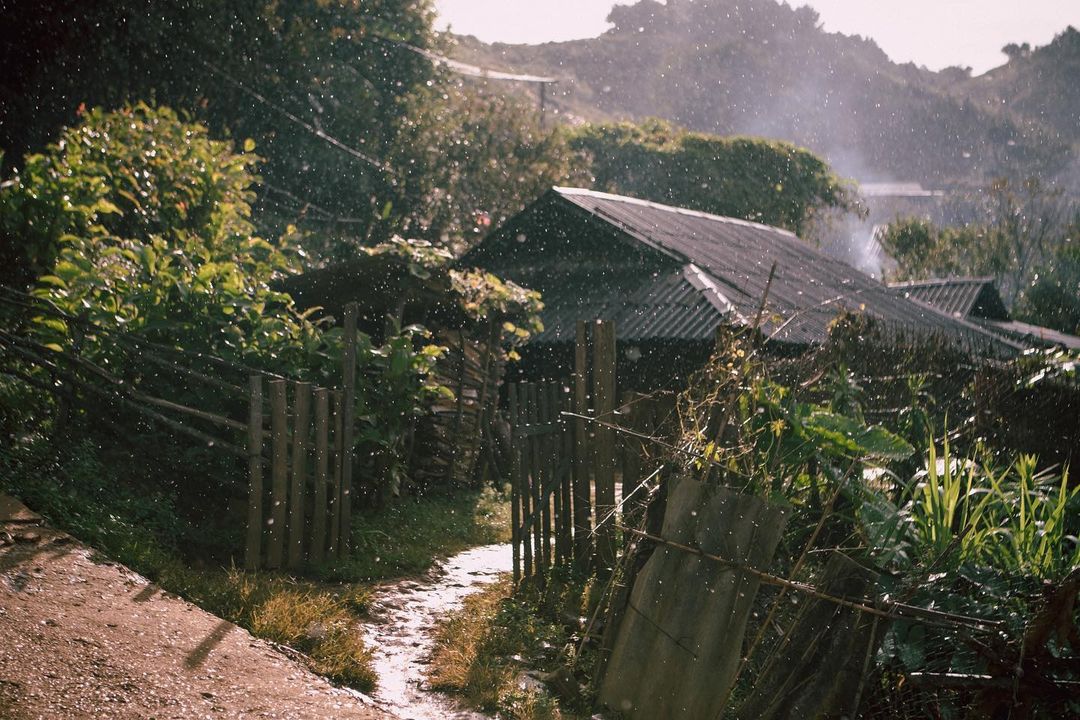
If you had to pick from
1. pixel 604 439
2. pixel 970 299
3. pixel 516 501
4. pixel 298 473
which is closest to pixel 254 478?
pixel 298 473

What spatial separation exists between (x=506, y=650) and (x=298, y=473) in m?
2.21

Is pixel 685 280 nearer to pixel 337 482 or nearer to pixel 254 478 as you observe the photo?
pixel 337 482

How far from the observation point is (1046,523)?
4.52 m

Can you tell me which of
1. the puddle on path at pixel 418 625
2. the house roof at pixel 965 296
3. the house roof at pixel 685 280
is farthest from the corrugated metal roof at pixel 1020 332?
the puddle on path at pixel 418 625

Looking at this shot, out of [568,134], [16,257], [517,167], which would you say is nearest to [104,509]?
[16,257]

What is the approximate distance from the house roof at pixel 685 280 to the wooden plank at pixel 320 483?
24.3ft

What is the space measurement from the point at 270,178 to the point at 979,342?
64.1ft

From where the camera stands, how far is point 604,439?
6902 mm

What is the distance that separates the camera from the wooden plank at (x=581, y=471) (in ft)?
22.3

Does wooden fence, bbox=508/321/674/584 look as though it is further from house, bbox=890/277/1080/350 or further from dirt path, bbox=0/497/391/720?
house, bbox=890/277/1080/350

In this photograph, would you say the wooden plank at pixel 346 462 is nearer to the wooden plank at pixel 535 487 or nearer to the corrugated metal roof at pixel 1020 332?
the wooden plank at pixel 535 487

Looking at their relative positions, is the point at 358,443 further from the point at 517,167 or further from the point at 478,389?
the point at 517,167

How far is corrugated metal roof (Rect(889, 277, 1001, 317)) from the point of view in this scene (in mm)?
27094

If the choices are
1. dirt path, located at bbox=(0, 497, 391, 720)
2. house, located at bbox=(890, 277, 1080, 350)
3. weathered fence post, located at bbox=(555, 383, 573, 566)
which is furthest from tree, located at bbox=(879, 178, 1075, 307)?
dirt path, located at bbox=(0, 497, 391, 720)
